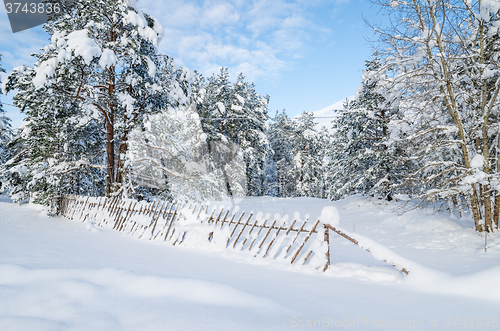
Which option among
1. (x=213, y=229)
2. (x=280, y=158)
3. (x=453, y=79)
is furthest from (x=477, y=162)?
(x=280, y=158)

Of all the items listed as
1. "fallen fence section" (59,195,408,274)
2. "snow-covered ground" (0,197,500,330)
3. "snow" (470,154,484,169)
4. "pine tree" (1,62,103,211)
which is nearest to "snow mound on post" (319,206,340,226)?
"fallen fence section" (59,195,408,274)

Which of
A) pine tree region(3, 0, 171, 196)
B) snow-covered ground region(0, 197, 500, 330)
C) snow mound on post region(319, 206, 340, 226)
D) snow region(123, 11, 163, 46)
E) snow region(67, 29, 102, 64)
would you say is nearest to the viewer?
snow-covered ground region(0, 197, 500, 330)

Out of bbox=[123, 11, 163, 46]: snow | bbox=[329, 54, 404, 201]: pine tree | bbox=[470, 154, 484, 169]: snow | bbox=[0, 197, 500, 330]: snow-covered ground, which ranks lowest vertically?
bbox=[0, 197, 500, 330]: snow-covered ground

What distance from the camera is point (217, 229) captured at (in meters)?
6.09

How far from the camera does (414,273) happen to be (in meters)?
3.85

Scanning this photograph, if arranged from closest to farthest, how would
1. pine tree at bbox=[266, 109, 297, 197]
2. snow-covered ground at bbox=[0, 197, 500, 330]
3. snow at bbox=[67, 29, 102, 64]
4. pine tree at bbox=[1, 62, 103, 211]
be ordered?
snow-covered ground at bbox=[0, 197, 500, 330]
snow at bbox=[67, 29, 102, 64]
pine tree at bbox=[1, 62, 103, 211]
pine tree at bbox=[266, 109, 297, 197]

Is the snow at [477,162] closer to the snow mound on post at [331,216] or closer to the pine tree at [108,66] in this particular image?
the snow mound on post at [331,216]

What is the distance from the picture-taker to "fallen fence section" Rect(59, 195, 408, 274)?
193 inches

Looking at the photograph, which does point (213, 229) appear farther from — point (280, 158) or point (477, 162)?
point (280, 158)

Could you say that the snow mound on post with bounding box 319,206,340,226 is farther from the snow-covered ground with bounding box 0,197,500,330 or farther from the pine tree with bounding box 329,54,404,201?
the pine tree with bounding box 329,54,404,201

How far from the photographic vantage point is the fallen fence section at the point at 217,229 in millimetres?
4910

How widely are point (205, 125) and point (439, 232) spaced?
56.4ft

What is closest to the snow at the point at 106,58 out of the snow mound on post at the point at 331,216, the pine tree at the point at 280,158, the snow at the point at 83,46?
the snow at the point at 83,46

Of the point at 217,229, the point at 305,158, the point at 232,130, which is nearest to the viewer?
the point at 217,229
